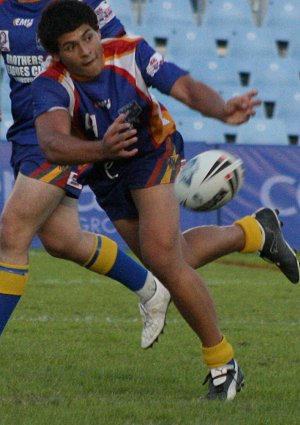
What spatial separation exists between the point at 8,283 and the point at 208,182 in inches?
40.3

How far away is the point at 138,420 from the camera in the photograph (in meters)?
4.11

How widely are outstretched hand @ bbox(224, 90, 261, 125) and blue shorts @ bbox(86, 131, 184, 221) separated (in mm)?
634

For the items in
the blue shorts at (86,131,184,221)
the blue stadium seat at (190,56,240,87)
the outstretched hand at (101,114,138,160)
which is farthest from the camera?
the blue stadium seat at (190,56,240,87)

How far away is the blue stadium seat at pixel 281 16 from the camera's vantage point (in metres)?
19.9

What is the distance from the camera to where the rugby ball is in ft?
15.6

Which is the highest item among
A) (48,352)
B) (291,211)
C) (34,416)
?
(34,416)

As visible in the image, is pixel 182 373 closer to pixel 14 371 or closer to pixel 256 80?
pixel 14 371

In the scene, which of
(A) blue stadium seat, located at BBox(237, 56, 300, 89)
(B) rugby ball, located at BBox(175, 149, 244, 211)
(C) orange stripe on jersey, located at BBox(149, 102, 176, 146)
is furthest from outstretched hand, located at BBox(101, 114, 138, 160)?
(A) blue stadium seat, located at BBox(237, 56, 300, 89)

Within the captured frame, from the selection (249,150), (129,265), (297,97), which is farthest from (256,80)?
(129,265)

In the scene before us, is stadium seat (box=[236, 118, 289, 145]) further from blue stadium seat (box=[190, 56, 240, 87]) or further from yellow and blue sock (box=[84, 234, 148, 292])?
yellow and blue sock (box=[84, 234, 148, 292])

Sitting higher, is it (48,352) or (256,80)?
(48,352)

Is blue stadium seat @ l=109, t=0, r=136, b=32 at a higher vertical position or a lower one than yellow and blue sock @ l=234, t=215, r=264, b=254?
lower

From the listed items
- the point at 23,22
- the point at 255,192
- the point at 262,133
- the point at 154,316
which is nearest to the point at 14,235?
the point at 154,316

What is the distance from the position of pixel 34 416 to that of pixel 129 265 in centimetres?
190
